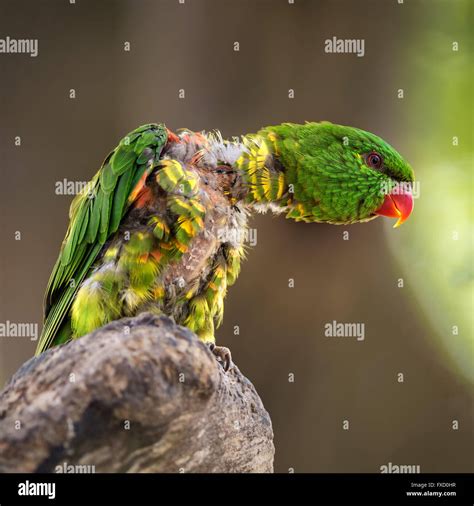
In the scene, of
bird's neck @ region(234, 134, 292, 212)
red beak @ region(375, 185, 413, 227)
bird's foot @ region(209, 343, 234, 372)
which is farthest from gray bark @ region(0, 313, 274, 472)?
red beak @ region(375, 185, 413, 227)

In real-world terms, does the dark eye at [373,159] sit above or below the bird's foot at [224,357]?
above

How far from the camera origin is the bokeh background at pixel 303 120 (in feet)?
11.9

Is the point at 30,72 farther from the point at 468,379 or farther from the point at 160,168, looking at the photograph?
the point at 468,379

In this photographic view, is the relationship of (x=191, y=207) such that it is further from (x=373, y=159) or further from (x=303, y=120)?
(x=303, y=120)

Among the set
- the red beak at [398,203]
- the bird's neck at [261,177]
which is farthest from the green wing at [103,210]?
the red beak at [398,203]

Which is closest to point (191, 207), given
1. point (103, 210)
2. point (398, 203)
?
point (103, 210)

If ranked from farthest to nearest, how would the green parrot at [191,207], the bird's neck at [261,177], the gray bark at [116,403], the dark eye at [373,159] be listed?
the dark eye at [373,159]
the bird's neck at [261,177]
the green parrot at [191,207]
the gray bark at [116,403]

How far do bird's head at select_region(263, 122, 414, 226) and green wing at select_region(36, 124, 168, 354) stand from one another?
0.64m

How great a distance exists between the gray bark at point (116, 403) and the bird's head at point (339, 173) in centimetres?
121

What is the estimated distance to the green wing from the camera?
2633 mm

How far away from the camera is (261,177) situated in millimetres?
2822

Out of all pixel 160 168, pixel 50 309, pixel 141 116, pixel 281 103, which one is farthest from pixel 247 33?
pixel 50 309

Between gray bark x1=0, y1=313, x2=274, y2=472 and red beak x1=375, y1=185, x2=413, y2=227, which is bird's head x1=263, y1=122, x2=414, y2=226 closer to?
red beak x1=375, y1=185, x2=413, y2=227

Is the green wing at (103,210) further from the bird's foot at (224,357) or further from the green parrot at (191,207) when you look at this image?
the bird's foot at (224,357)
